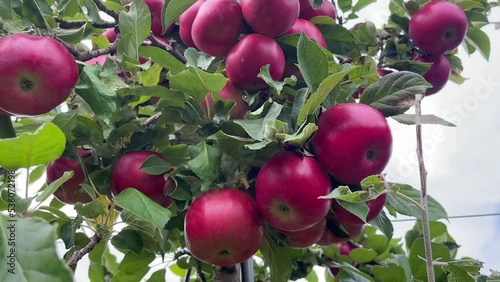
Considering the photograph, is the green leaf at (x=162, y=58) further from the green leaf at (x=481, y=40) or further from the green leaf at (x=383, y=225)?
the green leaf at (x=481, y=40)

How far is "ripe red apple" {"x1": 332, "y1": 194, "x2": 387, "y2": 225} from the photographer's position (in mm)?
539

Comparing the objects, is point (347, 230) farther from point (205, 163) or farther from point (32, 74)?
point (32, 74)

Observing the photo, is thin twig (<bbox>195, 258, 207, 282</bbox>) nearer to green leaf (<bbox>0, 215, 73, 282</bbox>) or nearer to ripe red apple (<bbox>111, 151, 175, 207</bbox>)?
ripe red apple (<bbox>111, 151, 175, 207</bbox>)

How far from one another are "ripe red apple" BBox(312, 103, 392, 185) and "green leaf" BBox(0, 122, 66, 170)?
0.24m

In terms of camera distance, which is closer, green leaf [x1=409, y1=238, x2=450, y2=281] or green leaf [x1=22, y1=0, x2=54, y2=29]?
green leaf [x1=22, y1=0, x2=54, y2=29]

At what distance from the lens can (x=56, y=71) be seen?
1.64 feet

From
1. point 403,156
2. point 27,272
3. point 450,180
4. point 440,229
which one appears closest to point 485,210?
point 450,180

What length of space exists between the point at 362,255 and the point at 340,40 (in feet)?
1.32

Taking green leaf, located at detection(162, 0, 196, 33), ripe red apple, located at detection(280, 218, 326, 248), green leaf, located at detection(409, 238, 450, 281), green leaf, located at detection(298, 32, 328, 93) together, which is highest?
green leaf, located at detection(298, 32, 328, 93)

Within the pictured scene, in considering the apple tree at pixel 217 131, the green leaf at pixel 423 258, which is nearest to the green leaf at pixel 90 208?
the apple tree at pixel 217 131

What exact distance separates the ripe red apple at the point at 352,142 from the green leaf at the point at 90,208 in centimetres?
24

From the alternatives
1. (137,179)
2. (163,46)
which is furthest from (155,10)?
(137,179)

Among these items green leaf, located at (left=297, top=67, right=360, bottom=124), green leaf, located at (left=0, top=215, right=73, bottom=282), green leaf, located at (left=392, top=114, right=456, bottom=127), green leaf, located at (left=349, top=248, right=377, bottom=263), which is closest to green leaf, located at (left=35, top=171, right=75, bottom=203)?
green leaf, located at (left=0, top=215, right=73, bottom=282)

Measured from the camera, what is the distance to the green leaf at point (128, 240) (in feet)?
2.04
